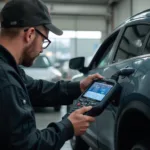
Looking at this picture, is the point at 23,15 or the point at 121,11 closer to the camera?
the point at 23,15

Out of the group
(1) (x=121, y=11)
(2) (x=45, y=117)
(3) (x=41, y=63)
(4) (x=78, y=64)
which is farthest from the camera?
(1) (x=121, y=11)

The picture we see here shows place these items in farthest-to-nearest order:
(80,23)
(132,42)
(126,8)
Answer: (80,23), (126,8), (132,42)

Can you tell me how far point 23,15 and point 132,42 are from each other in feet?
4.88

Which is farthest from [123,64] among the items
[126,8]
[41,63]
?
[126,8]

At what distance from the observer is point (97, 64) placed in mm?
4391

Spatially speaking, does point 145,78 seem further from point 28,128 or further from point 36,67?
point 36,67

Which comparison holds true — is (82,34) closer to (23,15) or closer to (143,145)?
(143,145)

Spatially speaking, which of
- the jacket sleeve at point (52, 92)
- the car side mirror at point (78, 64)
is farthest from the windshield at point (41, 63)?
the jacket sleeve at point (52, 92)

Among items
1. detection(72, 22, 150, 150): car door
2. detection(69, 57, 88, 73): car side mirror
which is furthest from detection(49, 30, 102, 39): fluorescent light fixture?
detection(72, 22, 150, 150): car door

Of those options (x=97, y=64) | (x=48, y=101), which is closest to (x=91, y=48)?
(x=97, y=64)

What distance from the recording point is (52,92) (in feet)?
9.89

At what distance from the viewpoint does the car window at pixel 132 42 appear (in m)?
3.06

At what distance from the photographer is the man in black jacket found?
178 centimetres

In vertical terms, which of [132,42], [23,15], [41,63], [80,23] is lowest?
[80,23]
